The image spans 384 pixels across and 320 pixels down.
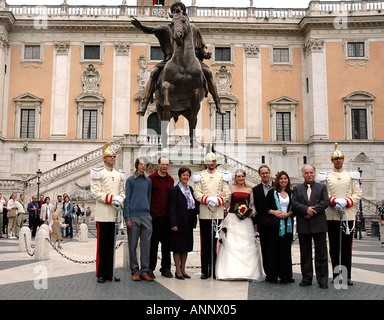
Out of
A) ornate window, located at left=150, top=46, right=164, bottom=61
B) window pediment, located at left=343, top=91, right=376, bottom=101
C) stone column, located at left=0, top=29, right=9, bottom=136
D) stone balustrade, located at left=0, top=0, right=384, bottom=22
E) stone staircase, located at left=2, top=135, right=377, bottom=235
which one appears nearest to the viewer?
stone staircase, located at left=2, top=135, right=377, bottom=235

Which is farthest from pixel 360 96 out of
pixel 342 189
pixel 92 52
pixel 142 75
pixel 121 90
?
pixel 342 189

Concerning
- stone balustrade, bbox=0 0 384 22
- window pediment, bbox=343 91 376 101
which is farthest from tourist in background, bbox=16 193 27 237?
window pediment, bbox=343 91 376 101

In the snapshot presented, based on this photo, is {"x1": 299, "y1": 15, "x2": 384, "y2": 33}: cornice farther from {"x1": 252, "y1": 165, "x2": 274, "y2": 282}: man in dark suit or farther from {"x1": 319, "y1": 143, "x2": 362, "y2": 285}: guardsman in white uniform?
{"x1": 252, "y1": 165, "x2": 274, "y2": 282}: man in dark suit

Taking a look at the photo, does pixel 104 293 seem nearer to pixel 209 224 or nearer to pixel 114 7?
pixel 209 224

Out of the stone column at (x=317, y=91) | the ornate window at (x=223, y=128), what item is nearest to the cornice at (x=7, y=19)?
the ornate window at (x=223, y=128)

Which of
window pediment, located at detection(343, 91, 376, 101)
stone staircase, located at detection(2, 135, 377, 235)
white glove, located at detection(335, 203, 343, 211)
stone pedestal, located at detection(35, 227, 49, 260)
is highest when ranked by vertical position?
window pediment, located at detection(343, 91, 376, 101)

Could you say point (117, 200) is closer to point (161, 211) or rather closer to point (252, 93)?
point (161, 211)

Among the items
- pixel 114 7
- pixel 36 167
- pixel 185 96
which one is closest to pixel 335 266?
pixel 185 96

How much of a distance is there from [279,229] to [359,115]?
30.1 meters

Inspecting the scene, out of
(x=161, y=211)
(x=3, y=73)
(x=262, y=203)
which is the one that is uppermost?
(x=3, y=73)

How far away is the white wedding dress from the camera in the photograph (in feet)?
22.8

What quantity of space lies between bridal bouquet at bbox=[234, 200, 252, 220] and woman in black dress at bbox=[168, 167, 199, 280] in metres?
0.74

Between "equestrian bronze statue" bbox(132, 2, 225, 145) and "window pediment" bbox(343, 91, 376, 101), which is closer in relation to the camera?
"equestrian bronze statue" bbox(132, 2, 225, 145)

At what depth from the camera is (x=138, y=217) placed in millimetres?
6969
